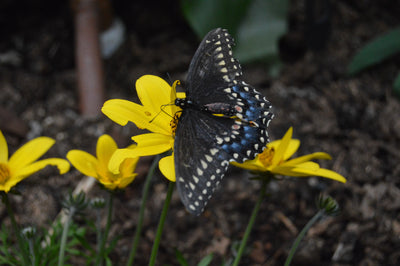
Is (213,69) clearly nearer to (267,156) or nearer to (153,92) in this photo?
(153,92)

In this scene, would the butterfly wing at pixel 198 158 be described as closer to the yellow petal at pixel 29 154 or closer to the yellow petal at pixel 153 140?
the yellow petal at pixel 153 140

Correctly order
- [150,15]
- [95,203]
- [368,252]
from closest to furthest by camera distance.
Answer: [95,203] < [368,252] < [150,15]

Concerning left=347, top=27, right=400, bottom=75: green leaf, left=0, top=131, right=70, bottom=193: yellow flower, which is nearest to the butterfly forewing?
left=0, top=131, right=70, bottom=193: yellow flower

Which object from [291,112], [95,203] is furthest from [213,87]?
[291,112]

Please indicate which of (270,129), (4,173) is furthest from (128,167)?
(270,129)

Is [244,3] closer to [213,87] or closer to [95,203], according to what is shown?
[213,87]

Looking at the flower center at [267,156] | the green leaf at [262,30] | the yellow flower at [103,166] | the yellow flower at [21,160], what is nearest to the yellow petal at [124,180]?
the yellow flower at [103,166]
